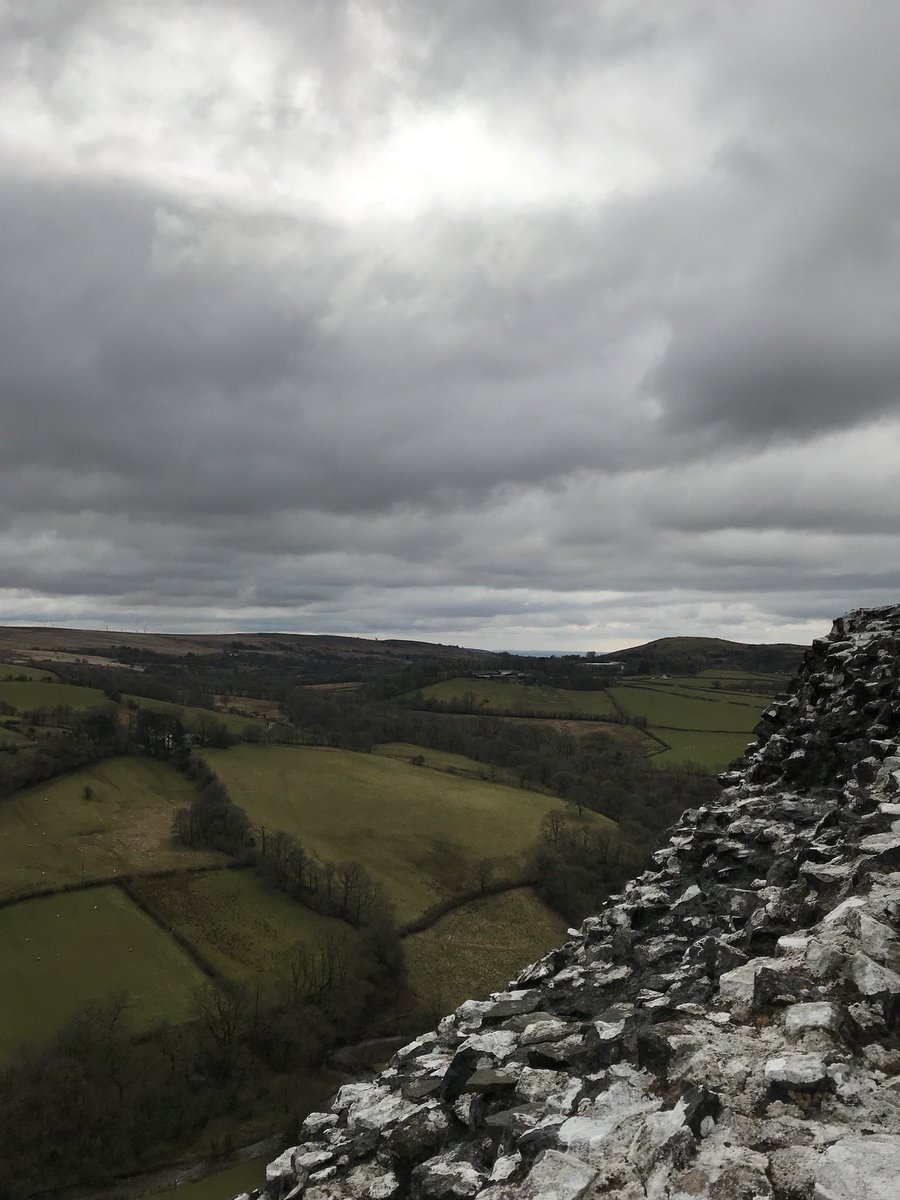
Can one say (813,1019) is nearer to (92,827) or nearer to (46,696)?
(92,827)

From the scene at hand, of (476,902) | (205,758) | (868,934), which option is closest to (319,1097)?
(476,902)

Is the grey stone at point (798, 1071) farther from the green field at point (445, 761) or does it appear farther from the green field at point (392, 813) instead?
the green field at point (445, 761)

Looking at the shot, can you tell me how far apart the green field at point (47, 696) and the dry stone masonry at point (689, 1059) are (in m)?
106

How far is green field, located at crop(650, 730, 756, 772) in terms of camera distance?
93375 millimetres

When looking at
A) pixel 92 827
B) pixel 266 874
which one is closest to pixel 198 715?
pixel 92 827

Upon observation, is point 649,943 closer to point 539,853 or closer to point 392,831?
point 539,853

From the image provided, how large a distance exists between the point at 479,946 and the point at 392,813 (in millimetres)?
22316

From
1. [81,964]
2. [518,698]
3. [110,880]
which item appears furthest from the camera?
[518,698]

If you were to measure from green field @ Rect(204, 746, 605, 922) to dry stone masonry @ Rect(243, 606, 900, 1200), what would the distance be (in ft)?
177

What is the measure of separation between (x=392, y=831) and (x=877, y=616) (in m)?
61.3

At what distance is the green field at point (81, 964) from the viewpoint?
42.4 metres

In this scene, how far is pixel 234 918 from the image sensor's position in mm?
55438

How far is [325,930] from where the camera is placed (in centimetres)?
5553

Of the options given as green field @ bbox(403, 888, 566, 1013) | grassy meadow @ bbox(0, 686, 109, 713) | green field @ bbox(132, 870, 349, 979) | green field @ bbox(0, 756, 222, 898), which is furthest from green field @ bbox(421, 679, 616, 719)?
green field @ bbox(132, 870, 349, 979)
